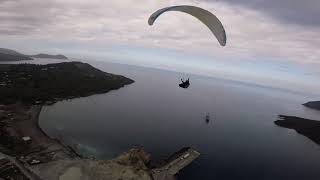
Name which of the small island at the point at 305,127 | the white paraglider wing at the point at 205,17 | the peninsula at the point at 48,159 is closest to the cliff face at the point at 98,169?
the peninsula at the point at 48,159

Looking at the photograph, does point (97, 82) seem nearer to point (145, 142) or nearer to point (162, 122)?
point (162, 122)

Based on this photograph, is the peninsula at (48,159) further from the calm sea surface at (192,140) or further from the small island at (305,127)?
the small island at (305,127)

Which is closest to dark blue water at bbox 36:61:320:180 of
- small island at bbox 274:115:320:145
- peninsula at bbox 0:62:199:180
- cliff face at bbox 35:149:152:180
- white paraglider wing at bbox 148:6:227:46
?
peninsula at bbox 0:62:199:180

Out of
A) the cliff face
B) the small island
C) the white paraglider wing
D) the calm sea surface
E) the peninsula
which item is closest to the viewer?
the white paraglider wing

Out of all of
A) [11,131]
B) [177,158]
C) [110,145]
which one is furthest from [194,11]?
[11,131]

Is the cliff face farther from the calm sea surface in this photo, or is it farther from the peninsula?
the calm sea surface

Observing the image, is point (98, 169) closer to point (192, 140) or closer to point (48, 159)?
point (48, 159)

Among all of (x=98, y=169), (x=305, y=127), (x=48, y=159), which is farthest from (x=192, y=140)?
(x=305, y=127)

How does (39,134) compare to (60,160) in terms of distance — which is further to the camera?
(39,134)
